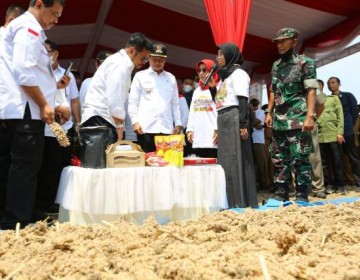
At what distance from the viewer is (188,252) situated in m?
1.22

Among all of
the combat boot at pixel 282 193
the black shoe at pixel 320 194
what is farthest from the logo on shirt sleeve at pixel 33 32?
the black shoe at pixel 320 194

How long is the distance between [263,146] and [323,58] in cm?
335

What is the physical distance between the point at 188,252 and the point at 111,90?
148 cm

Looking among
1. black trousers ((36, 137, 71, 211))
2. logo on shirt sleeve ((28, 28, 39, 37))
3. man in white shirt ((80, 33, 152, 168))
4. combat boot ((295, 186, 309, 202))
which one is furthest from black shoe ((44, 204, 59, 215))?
combat boot ((295, 186, 309, 202))

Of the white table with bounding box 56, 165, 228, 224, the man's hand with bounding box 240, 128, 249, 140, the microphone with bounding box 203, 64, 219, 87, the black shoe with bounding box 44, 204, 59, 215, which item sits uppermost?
the microphone with bounding box 203, 64, 219, 87

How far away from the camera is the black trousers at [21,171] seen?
200cm

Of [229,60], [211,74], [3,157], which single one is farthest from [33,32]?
[211,74]

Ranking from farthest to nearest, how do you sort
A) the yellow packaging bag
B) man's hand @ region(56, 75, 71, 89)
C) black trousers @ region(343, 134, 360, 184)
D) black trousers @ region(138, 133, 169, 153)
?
black trousers @ region(343, 134, 360, 184) → black trousers @ region(138, 133, 169, 153) → man's hand @ region(56, 75, 71, 89) → the yellow packaging bag

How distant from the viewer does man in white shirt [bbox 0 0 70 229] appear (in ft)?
6.53

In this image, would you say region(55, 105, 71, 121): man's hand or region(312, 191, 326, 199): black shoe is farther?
region(312, 191, 326, 199): black shoe

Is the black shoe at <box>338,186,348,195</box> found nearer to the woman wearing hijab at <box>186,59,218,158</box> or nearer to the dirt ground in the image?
the woman wearing hijab at <box>186,59,218,158</box>

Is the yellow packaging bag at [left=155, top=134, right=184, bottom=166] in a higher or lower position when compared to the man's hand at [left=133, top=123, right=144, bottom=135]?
lower

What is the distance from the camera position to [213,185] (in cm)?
249

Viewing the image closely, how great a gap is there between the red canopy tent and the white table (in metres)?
4.49
